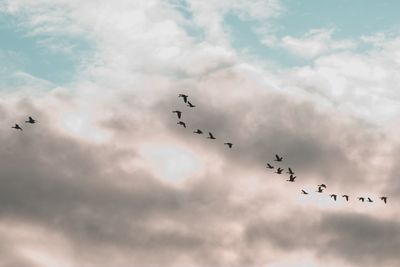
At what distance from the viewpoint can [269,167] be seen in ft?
501

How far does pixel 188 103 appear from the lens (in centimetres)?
13312

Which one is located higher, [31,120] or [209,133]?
[209,133]

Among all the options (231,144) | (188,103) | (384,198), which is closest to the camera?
(188,103)

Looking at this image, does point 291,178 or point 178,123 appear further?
point 291,178

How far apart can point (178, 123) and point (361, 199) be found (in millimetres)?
44120

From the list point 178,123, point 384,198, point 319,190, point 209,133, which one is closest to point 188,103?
point 178,123

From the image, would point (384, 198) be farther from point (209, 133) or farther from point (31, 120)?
point (31, 120)

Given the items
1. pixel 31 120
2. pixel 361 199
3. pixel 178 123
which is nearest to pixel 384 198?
pixel 361 199

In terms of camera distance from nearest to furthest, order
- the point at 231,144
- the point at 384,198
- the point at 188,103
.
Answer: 1. the point at 188,103
2. the point at 231,144
3. the point at 384,198

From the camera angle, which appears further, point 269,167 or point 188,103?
point 269,167

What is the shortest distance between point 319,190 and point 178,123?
36.4 meters

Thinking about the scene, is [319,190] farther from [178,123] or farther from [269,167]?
[178,123]

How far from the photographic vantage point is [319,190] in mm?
155125

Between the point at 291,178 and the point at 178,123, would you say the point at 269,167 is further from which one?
the point at 178,123
